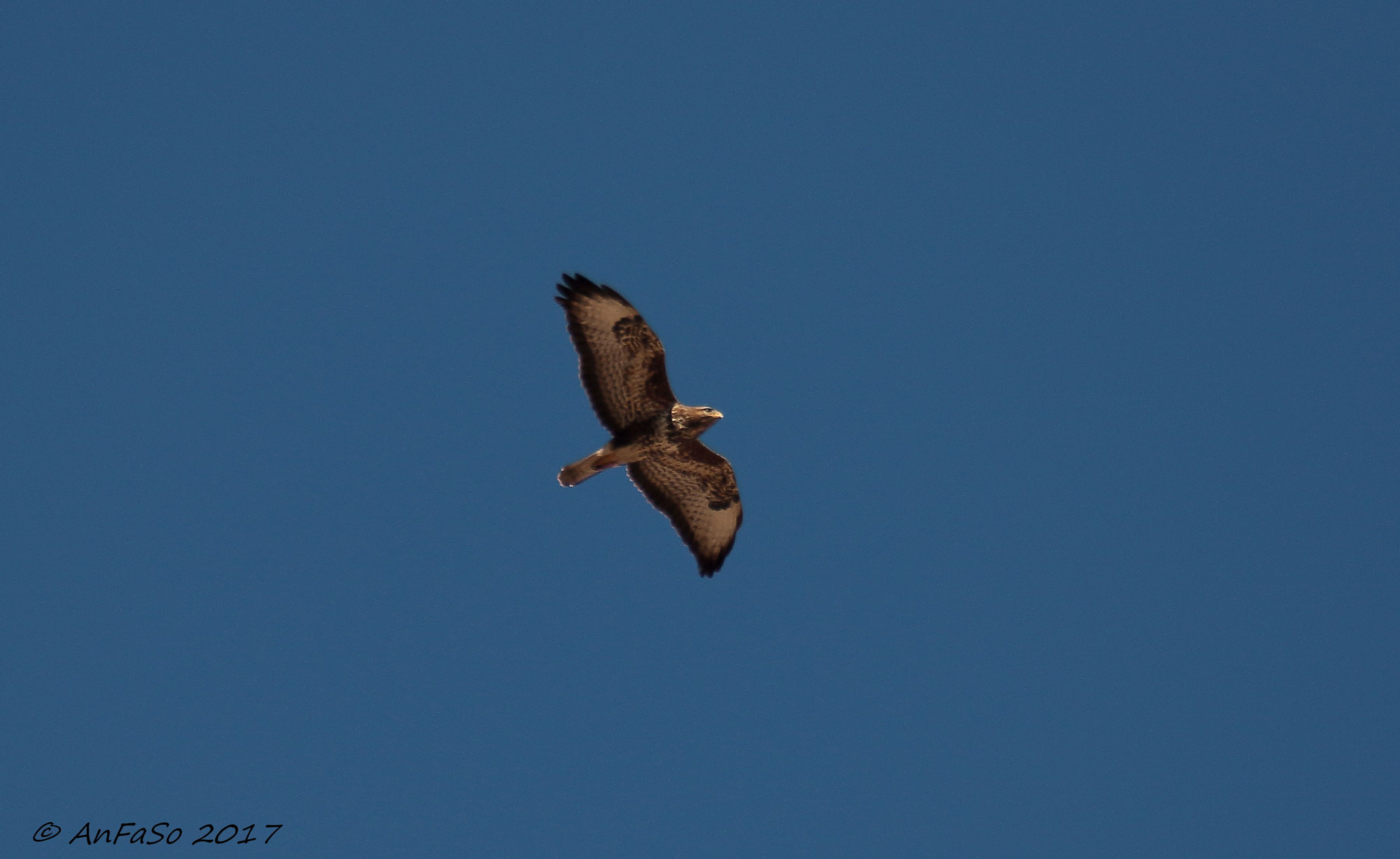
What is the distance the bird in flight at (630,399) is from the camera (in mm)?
10961

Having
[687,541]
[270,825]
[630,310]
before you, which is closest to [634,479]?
[687,541]

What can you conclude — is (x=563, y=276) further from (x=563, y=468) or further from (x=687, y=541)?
(x=687, y=541)

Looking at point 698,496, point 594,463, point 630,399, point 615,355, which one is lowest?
point 594,463

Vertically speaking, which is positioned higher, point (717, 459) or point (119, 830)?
point (717, 459)

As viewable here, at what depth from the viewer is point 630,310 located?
10.9m

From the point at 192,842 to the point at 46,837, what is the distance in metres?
1.47

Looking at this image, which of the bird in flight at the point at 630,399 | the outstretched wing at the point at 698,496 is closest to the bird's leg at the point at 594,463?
the bird in flight at the point at 630,399

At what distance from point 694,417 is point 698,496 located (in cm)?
143

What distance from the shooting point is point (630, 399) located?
11273 millimetres

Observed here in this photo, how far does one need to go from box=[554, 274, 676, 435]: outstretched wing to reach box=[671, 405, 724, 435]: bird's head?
0.12m

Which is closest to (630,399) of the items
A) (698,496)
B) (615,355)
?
(615,355)

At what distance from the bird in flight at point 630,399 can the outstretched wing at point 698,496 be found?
0.05ft

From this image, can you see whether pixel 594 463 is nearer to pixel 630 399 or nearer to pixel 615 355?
pixel 630 399

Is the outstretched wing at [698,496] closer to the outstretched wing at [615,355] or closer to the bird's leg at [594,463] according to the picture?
the bird's leg at [594,463]
